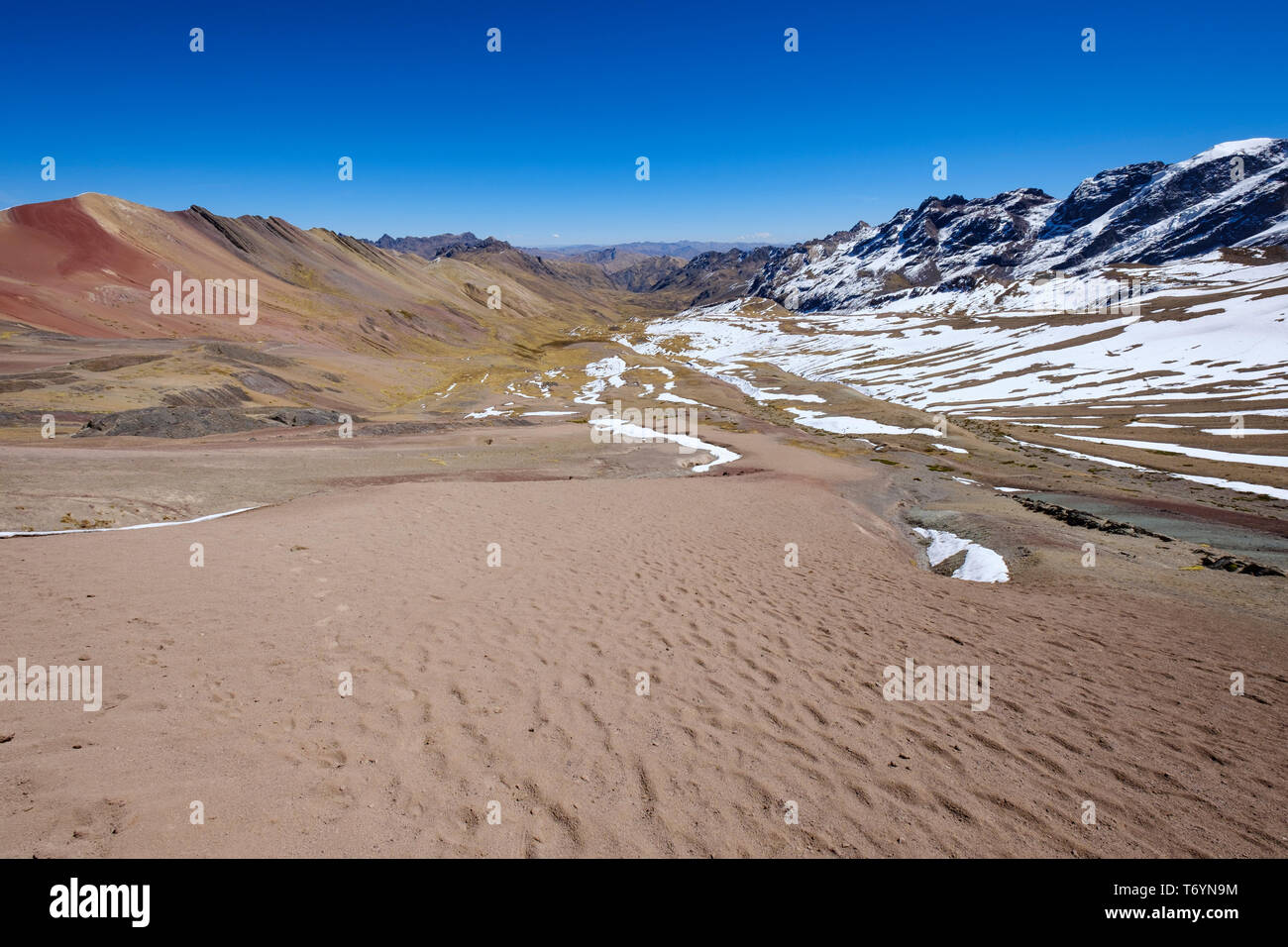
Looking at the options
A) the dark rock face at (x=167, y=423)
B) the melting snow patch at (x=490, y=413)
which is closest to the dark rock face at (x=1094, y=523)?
the melting snow patch at (x=490, y=413)

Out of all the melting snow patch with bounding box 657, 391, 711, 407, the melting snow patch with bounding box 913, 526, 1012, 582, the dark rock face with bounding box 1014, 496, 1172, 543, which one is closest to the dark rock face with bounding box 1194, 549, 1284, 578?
the dark rock face with bounding box 1014, 496, 1172, 543

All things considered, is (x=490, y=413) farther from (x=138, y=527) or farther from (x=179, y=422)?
(x=138, y=527)

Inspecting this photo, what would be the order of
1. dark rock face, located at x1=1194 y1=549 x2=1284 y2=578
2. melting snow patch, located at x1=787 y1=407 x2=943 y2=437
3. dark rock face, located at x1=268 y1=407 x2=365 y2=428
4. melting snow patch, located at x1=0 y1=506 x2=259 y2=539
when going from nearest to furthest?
melting snow patch, located at x1=0 y1=506 x2=259 y2=539 < dark rock face, located at x1=1194 y1=549 x2=1284 y2=578 < dark rock face, located at x1=268 y1=407 x2=365 y2=428 < melting snow patch, located at x1=787 y1=407 x2=943 y2=437

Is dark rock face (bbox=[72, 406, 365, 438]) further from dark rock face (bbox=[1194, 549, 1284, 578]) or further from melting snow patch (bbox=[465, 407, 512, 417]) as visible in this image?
dark rock face (bbox=[1194, 549, 1284, 578])

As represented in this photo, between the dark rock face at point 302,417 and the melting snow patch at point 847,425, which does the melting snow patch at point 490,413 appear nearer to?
the dark rock face at point 302,417

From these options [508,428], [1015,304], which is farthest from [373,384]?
[1015,304]

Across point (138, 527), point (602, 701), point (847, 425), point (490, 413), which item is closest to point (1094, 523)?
point (602, 701)
